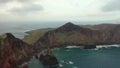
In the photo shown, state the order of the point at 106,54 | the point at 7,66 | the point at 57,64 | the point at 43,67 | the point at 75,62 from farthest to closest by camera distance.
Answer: the point at 106,54 → the point at 75,62 → the point at 57,64 → the point at 43,67 → the point at 7,66

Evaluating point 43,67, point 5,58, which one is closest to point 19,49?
point 43,67

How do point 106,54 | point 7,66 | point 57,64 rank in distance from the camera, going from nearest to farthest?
point 7,66 → point 57,64 → point 106,54

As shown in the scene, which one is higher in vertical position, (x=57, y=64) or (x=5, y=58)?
(x=5, y=58)

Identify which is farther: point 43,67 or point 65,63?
point 65,63

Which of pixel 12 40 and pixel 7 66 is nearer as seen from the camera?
pixel 7 66

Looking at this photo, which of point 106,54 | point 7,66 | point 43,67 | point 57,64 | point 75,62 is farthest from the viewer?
point 106,54

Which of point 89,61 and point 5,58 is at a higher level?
point 5,58

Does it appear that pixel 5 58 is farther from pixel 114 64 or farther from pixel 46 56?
pixel 114 64

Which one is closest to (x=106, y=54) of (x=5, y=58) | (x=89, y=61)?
(x=89, y=61)

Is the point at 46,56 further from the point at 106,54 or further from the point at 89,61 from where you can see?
the point at 106,54
